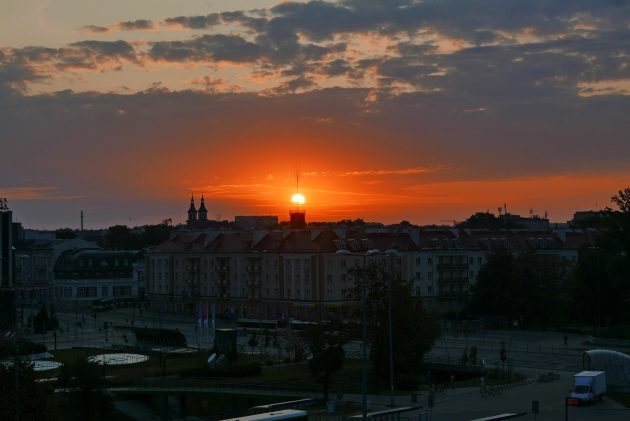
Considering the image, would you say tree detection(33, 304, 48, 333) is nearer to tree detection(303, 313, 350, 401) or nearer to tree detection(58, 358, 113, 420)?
tree detection(58, 358, 113, 420)

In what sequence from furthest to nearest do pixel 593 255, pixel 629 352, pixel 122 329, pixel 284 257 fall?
pixel 284 257 < pixel 122 329 < pixel 593 255 < pixel 629 352

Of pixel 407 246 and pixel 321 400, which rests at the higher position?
pixel 407 246

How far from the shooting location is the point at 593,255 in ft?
317

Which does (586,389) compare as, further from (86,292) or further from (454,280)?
(86,292)

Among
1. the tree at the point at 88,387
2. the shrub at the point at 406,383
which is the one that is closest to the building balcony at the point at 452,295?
the shrub at the point at 406,383

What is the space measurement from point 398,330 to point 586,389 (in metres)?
14.6

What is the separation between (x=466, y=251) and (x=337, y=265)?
20507mm

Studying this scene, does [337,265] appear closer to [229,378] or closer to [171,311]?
[171,311]

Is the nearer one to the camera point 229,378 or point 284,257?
point 229,378

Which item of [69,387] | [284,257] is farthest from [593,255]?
[69,387]

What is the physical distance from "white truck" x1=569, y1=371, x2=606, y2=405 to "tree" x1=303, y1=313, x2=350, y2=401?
1363 centimetres

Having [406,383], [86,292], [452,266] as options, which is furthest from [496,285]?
[86,292]

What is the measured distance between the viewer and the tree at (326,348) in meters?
58.8

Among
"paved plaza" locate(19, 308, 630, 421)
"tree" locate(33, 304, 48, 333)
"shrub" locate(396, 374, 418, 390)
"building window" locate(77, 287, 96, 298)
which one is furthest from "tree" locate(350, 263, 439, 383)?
"building window" locate(77, 287, 96, 298)
